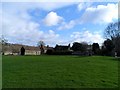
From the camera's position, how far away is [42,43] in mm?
134375

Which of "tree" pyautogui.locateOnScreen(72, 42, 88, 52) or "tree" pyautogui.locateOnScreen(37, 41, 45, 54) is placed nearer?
"tree" pyautogui.locateOnScreen(72, 42, 88, 52)

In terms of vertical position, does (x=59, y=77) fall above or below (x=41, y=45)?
below

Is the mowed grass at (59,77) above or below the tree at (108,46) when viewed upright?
below

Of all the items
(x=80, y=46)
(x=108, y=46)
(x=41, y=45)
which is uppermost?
(x=41, y=45)

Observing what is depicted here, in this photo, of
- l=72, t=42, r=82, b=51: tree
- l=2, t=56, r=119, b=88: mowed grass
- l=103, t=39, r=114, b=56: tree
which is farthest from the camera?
l=72, t=42, r=82, b=51: tree

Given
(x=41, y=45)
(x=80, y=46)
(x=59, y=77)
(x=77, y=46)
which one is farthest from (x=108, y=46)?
(x=59, y=77)

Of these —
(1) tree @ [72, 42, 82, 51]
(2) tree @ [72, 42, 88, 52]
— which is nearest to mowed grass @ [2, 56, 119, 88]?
(2) tree @ [72, 42, 88, 52]

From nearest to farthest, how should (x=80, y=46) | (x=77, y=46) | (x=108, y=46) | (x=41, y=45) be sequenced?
(x=108, y=46) < (x=80, y=46) < (x=77, y=46) < (x=41, y=45)

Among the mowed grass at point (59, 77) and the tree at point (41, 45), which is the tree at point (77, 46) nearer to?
the tree at point (41, 45)

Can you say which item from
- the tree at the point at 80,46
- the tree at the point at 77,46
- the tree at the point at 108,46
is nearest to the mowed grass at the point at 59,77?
the tree at the point at 108,46

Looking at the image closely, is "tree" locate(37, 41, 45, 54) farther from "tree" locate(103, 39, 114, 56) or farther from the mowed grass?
the mowed grass

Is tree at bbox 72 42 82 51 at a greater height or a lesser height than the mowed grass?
greater

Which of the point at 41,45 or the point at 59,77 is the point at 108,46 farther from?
the point at 59,77

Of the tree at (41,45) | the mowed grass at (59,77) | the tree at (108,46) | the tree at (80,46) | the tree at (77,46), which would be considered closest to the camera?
the mowed grass at (59,77)
